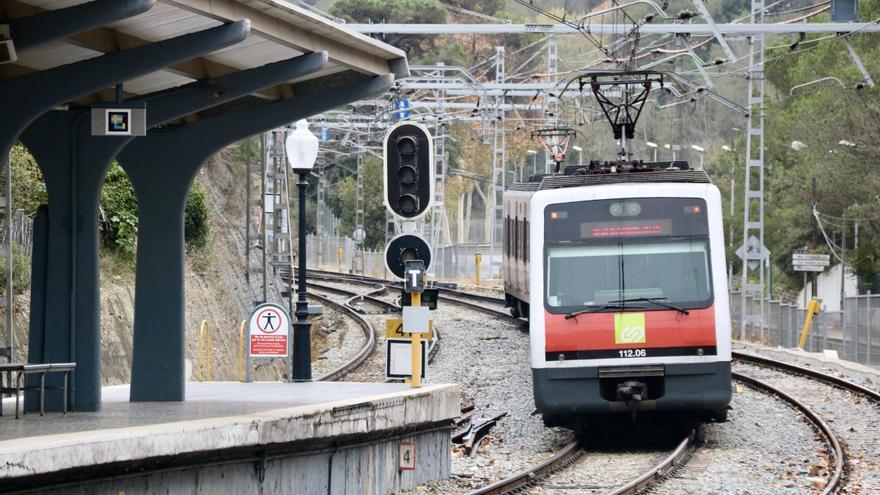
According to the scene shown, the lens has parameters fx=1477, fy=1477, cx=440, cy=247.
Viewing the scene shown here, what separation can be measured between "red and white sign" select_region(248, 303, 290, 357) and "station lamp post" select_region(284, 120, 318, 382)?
0.15 m

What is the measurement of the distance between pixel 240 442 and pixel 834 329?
106 feet

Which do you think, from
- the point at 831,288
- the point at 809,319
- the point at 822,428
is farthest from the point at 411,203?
the point at 831,288

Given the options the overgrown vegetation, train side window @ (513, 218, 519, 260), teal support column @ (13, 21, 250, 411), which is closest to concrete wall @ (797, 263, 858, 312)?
train side window @ (513, 218, 519, 260)

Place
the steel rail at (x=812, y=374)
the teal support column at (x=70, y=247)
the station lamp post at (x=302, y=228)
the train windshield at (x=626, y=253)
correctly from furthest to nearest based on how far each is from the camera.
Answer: the steel rail at (x=812, y=374)
the station lamp post at (x=302, y=228)
the train windshield at (x=626, y=253)
the teal support column at (x=70, y=247)

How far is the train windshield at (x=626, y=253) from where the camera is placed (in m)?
16.3

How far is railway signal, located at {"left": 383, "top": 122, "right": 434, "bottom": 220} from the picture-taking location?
45.0ft

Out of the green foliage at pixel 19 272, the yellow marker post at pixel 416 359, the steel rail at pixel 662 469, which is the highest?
the green foliage at pixel 19 272

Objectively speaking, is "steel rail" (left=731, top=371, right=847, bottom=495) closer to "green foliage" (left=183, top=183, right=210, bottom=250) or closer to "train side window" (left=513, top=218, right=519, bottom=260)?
"train side window" (left=513, top=218, right=519, bottom=260)

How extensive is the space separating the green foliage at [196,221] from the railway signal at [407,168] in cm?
1791

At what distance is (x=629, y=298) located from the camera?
1630 centimetres

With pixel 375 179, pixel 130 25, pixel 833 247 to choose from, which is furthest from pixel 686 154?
pixel 130 25

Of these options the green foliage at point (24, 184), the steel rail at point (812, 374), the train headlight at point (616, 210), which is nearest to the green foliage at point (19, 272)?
the green foliage at point (24, 184)

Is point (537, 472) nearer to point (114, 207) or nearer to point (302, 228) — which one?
point (302, 228)

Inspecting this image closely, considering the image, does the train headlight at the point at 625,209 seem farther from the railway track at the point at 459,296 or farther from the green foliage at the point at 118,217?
the railway track at the point at 459,296
